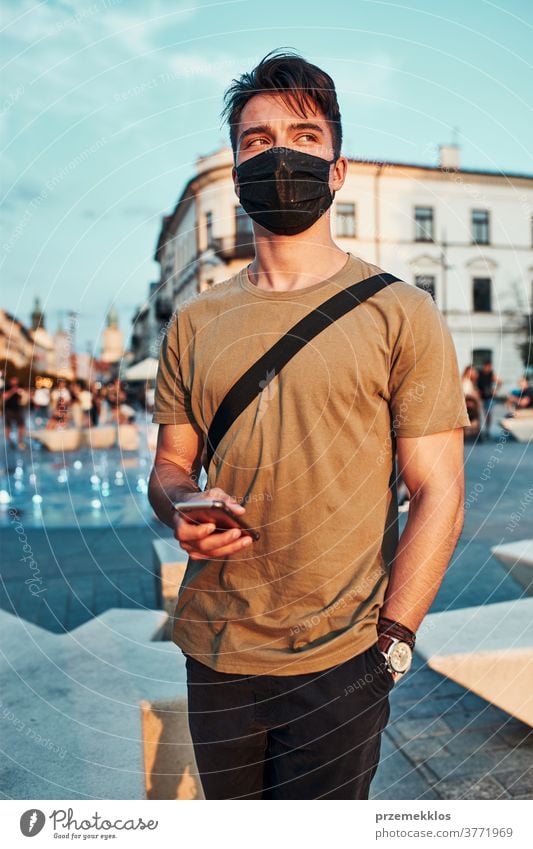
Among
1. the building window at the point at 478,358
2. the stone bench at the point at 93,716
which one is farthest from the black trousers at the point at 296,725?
the building window at the point at 478,358

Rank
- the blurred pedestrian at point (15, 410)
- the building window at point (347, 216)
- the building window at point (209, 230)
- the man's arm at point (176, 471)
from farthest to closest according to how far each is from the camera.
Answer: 1. the blurred pedestrian at point (15, 410)
2. the building window at point (347, 216)
3. the building window at point (209, 230)
4. the man's arm at point (176, 471)

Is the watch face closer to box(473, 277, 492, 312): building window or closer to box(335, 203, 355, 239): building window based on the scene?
box(335, 203, 355, 239): building window

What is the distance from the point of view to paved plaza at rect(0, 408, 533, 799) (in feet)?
9.71

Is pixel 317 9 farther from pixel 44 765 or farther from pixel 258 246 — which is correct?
pixel 44 765

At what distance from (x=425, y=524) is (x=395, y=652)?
28cm

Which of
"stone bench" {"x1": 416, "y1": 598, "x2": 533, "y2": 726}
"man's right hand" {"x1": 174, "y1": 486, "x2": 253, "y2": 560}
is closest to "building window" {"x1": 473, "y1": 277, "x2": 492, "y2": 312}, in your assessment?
"stone bench" {"x1": 416, "y1": 598, "x2": 533, "y2": 726}

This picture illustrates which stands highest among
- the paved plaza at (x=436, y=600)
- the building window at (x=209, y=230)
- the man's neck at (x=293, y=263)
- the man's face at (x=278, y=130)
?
the building window at (x=209, y=230)

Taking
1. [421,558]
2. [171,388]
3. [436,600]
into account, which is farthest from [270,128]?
[436,600]

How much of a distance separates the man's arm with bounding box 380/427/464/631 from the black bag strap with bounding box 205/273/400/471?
308mm

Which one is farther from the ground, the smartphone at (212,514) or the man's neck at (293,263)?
the man's neck at (293,263)

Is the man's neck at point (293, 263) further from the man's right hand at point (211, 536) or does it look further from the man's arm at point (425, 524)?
the man's right hand at point (211, 536)

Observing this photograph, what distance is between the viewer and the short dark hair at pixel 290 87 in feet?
5.43

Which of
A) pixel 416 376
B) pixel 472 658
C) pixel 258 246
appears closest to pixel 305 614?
pixel 416 376

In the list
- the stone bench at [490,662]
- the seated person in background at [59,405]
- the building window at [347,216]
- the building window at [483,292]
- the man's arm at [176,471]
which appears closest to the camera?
the man's arm at [176,471]
